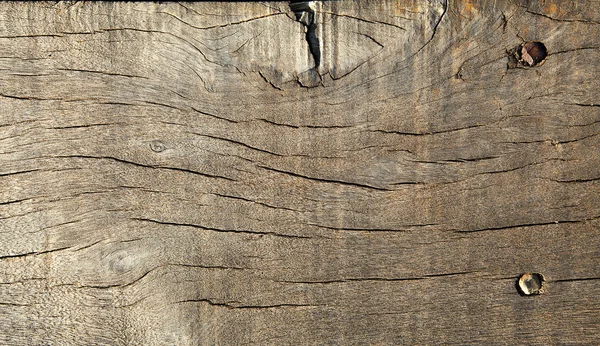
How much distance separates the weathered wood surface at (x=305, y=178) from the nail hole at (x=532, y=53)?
2 centimetres

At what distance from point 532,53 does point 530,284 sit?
0.73 m

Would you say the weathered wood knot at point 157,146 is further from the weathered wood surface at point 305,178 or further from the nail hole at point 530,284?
the nail hole at point 530,284

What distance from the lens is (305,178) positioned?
1915 mm

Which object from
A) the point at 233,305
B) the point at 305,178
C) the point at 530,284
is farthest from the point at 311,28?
the point at 530,284

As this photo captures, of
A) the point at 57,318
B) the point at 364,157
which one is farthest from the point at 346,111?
the point at 57,318

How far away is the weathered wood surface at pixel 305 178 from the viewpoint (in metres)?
1.89

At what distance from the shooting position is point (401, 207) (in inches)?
75.7

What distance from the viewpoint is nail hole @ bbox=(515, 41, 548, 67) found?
191 centimetres

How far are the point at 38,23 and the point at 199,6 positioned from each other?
495 millimetres

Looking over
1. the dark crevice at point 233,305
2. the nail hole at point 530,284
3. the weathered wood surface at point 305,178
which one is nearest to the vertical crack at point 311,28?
the weathered wood surface at point 305,178

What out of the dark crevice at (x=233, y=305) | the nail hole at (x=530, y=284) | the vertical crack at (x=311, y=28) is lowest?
the dark crevice at (x=233, y=305)

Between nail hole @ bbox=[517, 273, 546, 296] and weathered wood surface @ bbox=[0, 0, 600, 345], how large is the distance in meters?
0.02

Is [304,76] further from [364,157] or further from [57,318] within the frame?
[57,318]

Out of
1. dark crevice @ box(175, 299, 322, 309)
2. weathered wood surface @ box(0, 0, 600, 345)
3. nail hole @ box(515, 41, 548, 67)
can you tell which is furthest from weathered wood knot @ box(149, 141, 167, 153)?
nail hole @ box(515, 41, 548, 67)
